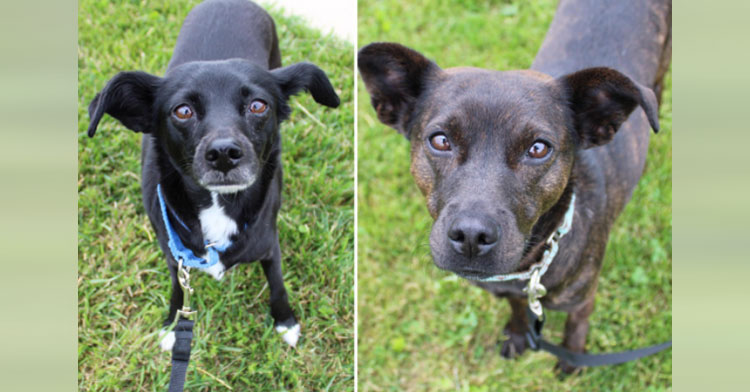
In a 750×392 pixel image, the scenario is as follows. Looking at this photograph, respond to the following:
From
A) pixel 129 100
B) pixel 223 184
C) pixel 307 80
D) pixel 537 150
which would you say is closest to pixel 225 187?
pixel 223 184

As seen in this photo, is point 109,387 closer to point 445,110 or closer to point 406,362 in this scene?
point 406,362

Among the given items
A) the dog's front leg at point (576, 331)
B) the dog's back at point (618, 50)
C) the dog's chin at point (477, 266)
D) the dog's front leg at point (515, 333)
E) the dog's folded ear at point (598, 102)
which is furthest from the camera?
the dog's front leg at point (515, 333)

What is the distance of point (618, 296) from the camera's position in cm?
446

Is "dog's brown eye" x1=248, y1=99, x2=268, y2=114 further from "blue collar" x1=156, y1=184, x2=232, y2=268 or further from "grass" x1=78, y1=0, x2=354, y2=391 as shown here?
"grass" x1=78, y1=0, x2=354, y2=391

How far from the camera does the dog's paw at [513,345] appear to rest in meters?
4.20

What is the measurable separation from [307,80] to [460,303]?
220 centimetres

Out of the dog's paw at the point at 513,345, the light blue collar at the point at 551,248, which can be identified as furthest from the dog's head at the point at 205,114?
the dog's paw at the point at 513,345

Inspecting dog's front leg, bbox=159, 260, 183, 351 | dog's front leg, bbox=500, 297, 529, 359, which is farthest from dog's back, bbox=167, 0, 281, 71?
dog's front leg, bbox=500, 297, 529, 359

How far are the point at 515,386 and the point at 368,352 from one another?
1093 mm

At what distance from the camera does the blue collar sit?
3168 millimetres

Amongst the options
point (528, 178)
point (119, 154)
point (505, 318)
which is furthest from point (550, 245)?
point (119, 154)

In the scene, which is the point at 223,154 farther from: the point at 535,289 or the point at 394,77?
the point at 535,289

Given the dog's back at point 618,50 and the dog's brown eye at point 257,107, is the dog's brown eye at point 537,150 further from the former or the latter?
the dog's brown eye at point 257,107

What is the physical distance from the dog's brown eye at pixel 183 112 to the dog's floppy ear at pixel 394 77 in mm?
883
